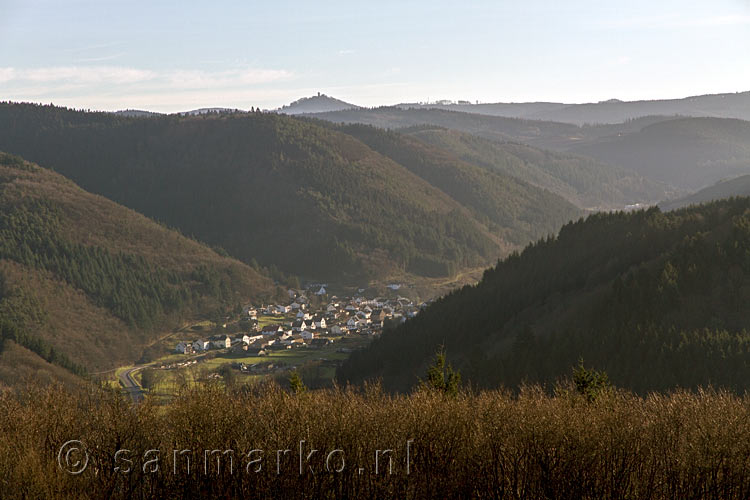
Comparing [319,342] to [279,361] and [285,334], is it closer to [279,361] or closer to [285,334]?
[285,334]

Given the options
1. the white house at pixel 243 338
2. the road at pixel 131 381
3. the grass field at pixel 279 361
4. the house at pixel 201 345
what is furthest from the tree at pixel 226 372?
the white house at pixel 243 338

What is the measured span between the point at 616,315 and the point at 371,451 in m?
67.0

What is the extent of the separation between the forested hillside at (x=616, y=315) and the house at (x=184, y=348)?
2226 inches

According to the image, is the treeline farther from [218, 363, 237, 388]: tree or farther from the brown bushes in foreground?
the brown bushes in foreground

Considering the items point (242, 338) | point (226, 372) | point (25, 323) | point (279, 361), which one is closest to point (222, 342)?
point (242, 338)

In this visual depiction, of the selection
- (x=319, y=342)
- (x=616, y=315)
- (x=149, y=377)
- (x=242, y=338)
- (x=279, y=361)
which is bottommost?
(x=242, y=338)

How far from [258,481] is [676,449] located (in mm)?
18803

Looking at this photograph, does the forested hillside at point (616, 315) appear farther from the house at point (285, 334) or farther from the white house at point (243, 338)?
the house at point (285, 334)

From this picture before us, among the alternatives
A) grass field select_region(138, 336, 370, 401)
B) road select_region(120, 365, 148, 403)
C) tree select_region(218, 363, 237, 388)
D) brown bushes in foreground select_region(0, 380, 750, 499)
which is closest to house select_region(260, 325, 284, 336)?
grass field select_region(138, 336, 370, 401)

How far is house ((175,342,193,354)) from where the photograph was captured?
180163 millimetres

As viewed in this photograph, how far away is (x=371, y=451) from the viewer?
112 ft

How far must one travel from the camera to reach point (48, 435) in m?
34.5

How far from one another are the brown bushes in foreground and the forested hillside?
22450 millimetres

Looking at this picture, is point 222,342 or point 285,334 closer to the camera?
point 222,342
